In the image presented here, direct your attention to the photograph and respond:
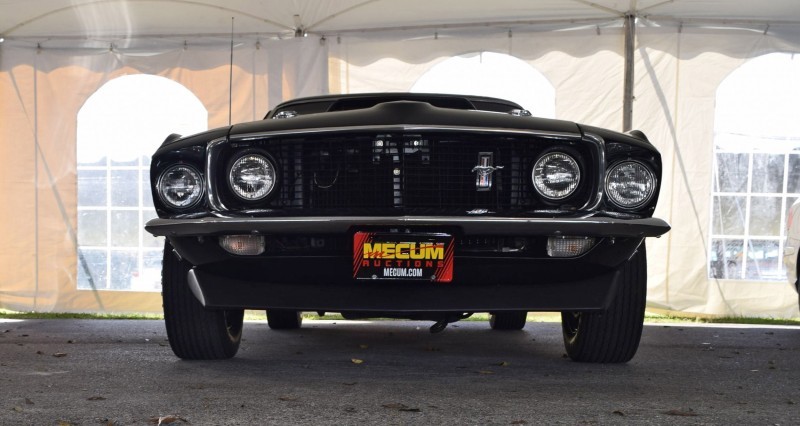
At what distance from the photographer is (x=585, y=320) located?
3.88 m

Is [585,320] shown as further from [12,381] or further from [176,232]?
[12,381]

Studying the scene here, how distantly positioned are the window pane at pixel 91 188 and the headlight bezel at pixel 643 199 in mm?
6102

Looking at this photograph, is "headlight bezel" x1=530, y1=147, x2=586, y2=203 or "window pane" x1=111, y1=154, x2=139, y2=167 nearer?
"headlight bezel" x1=530, y1=147, x2=586, y2=203

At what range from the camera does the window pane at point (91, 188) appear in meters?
8.41

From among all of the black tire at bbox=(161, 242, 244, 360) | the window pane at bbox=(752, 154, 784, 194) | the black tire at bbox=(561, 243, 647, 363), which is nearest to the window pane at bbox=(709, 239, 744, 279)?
the window pane at bbox=(752, 154, 784, 194)

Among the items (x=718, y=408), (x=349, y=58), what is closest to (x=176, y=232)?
(x=718, y=408)

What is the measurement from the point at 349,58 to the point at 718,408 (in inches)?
230

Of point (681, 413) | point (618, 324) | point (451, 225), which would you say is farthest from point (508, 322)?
point (681, 413)

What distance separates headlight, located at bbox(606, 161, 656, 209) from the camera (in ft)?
11.3

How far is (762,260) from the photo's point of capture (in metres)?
7.91

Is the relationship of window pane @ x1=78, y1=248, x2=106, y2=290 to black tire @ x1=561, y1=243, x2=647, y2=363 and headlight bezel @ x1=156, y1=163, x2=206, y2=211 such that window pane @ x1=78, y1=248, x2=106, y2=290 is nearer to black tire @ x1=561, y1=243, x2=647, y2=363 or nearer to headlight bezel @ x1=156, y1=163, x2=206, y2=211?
headlight bezel @ x1=156, y1=163, x2=206, y2=211

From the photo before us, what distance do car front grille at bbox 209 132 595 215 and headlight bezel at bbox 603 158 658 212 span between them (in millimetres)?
82

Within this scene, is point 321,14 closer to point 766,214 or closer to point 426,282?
point 766,214

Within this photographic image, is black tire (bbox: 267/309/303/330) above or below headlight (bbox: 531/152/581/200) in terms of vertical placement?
below
